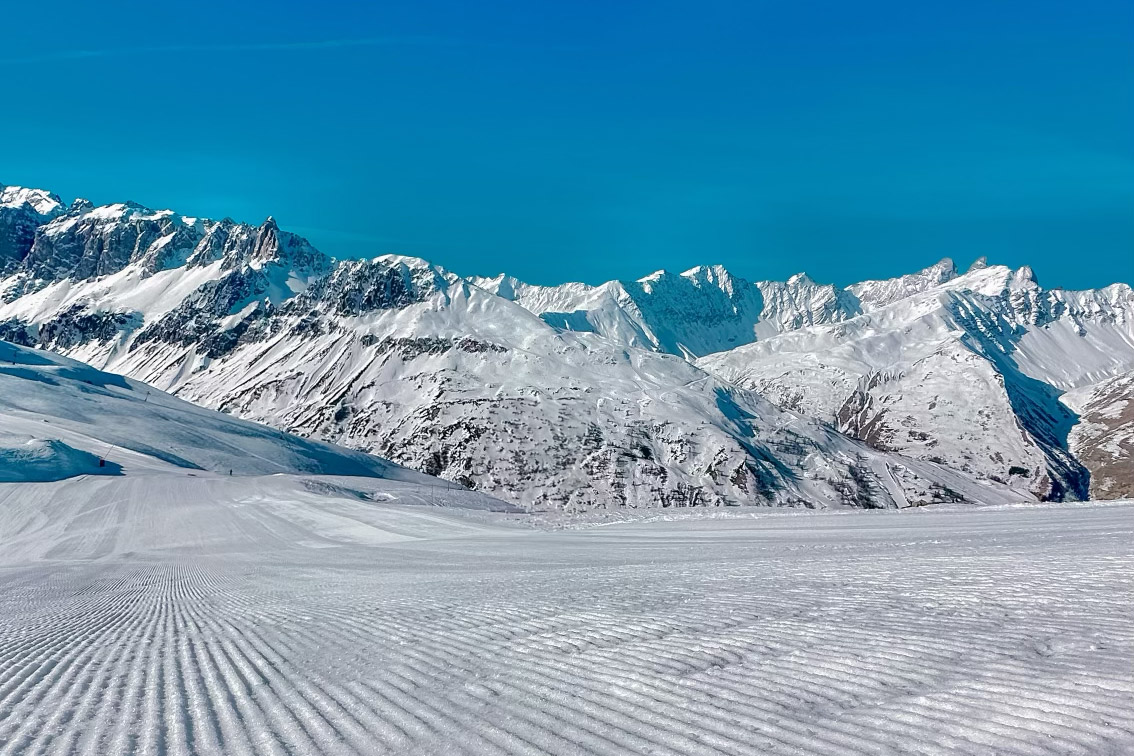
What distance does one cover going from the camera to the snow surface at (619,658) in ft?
16.6

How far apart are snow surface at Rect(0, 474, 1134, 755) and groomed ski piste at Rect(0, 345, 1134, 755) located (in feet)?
0.12

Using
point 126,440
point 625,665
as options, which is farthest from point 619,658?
point 126,440

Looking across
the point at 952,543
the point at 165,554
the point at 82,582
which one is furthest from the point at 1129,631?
the point at 165,554

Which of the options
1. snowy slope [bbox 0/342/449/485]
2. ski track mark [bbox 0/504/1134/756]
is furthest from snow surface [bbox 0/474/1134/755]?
snowy slope [bbox 0/342/449/485]

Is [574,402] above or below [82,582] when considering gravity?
above

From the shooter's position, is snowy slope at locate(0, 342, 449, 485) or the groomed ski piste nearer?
the groomed ski piste

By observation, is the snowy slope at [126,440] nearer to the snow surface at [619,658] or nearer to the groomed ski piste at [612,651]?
the groomed ski piste at [612,651]

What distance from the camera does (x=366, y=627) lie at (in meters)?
10.0

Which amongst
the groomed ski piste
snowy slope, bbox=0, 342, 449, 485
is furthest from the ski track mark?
snowy slope, bbox=0, 342, 449, 485

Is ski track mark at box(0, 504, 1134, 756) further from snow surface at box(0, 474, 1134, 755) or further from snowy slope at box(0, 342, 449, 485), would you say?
snowy slope at box(0, 342, 449, 485)

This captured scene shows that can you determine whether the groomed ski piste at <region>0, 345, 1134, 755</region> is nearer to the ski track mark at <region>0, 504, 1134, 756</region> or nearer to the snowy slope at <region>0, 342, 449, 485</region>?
the ski track mark at <region>0, 504, 1134, 756</region>

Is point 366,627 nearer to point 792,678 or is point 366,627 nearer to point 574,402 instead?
point 792,678

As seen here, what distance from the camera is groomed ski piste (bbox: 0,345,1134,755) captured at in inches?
201

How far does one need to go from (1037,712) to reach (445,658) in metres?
5.54
